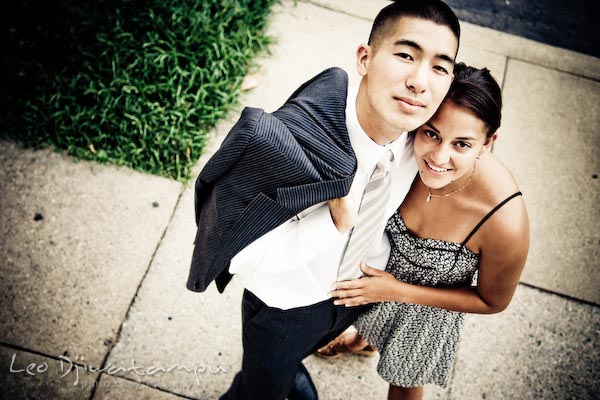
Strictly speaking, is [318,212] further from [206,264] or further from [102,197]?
[102,197]

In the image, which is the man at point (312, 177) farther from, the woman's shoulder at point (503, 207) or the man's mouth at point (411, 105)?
the woman's shoulder at point (503, 207)

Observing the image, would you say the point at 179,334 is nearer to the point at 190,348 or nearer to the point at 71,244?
the point at 190,348

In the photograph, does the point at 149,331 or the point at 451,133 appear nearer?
the point at 451,133

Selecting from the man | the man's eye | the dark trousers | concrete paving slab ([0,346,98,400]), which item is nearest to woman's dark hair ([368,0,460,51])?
the man

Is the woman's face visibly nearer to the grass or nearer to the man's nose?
the man's nose

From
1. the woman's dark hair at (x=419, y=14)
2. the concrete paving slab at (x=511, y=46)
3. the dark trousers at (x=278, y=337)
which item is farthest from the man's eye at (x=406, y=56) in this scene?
the concrete paving slab at (x=511, y=46)

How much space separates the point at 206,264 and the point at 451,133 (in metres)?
1.05

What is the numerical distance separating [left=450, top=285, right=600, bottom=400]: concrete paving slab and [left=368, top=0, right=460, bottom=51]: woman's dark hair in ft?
6.24

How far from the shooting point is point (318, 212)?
70.2 inches

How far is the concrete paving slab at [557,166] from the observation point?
3064mm

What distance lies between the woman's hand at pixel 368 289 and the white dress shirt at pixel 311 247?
0.06 m

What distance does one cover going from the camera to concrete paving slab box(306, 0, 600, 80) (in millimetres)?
3969

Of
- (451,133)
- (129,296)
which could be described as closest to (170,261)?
(129,296)

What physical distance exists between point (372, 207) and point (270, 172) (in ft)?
1.53
